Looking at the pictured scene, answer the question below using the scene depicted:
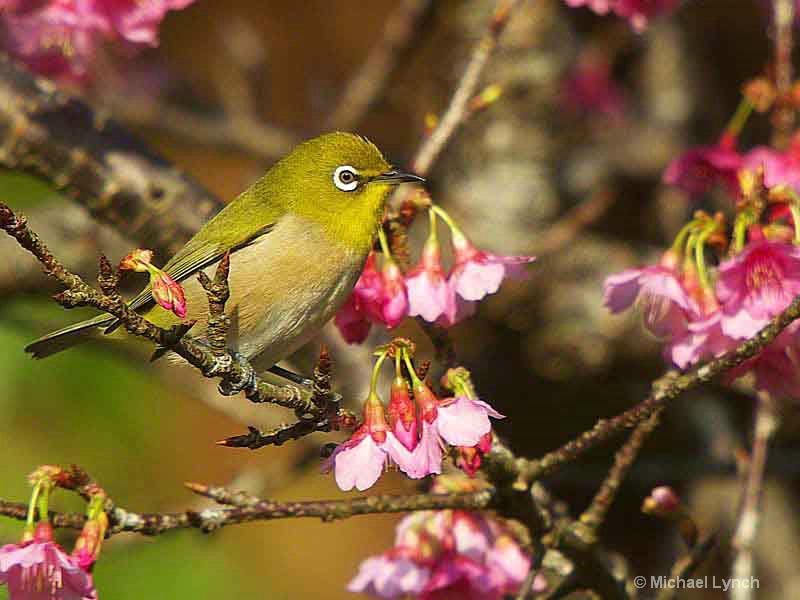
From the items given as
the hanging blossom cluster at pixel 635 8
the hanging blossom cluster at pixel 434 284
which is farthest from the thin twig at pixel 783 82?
the hanging blossom cluster at pixel 434 284

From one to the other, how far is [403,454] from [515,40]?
2.77 metres

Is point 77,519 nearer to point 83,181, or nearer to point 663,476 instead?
point 83,181

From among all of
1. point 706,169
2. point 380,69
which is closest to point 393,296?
point 706,169

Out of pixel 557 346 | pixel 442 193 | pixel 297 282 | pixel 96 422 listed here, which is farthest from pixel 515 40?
pixel 96 422

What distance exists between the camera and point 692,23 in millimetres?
4578

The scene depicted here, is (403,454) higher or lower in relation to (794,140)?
lower

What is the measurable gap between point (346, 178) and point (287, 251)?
0.28m

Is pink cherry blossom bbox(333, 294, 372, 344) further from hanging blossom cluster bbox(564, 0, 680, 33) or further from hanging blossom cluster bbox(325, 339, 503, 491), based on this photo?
hanging blossom cluster bbox(564, 0, 680, 33)

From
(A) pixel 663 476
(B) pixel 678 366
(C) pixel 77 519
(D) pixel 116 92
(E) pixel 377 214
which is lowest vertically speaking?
(C) pixel 77 519

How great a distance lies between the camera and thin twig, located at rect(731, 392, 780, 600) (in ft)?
7.75

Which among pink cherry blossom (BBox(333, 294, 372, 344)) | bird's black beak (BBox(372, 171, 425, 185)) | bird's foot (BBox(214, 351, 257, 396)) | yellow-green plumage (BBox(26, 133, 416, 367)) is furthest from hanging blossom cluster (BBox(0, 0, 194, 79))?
bird's foot (BBox(214, 351, 257, 396))

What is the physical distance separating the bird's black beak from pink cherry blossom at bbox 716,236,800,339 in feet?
2.50

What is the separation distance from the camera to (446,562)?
7.42ft

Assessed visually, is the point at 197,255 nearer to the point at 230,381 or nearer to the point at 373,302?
the point at 373,302
